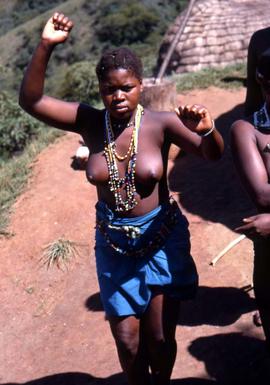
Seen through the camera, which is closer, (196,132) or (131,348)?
→ (196,132)

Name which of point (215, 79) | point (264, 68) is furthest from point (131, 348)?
point (215, 79)

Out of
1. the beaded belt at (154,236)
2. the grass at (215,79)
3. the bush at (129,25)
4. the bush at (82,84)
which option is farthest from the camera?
the bush at (129,25)

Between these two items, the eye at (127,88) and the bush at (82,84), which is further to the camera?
the bush at (82,84)

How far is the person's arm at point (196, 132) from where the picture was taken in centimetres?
242

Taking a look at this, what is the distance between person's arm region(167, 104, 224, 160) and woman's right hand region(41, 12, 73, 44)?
550 millimetres

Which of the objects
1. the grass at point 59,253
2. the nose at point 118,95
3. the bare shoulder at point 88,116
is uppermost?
the nose at point 118,95

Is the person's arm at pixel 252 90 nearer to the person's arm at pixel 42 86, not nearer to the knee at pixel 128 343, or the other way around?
the person's arm at pixel 42 86

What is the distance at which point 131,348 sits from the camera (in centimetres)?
279

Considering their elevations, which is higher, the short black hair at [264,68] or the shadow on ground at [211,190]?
the short black hair at [264,68]

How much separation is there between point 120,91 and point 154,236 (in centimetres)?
60

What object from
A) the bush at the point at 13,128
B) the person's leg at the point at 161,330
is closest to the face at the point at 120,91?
the person's leg at the point at 161,330

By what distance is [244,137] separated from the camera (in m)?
2.57

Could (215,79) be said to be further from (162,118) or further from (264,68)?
(264,68)

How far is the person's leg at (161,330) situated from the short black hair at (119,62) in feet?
3.04
